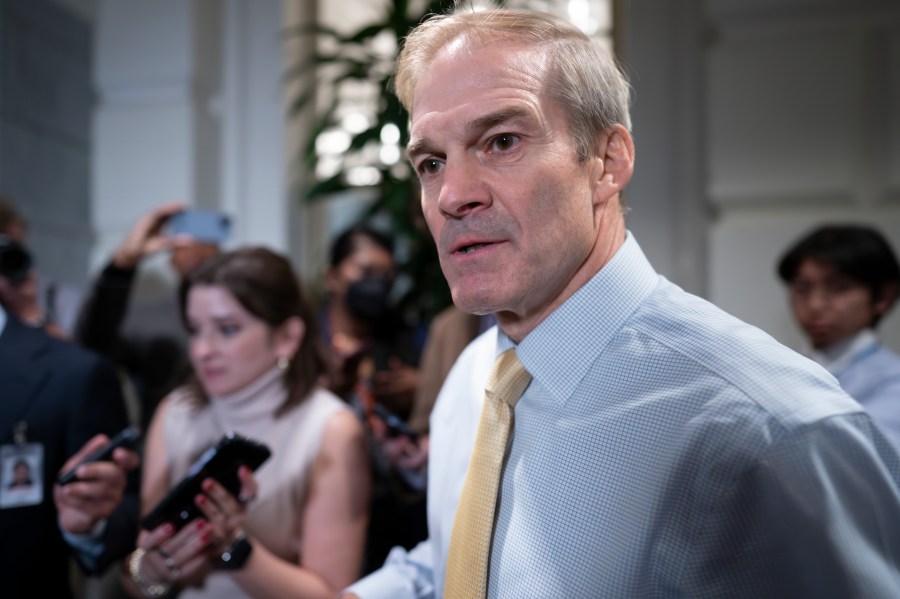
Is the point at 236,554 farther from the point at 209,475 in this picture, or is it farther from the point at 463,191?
the point at 463,191

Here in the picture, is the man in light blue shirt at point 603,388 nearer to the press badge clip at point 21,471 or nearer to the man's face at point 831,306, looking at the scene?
the press badge clip at point 21,471

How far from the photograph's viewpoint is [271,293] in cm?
194

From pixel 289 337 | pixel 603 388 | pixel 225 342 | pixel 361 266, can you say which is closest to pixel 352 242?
pixel 361 266

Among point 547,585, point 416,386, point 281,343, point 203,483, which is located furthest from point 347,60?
point 547,585

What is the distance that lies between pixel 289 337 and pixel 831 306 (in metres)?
1.39

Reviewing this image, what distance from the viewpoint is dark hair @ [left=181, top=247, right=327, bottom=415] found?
1.90 meters

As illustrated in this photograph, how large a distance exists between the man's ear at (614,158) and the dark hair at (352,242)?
2001 mm

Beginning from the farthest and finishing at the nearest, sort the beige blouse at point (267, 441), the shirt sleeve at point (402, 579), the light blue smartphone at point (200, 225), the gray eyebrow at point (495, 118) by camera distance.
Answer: the light blue smartphone at point (200, 225) < the beige blouse at point (267, 441) < the shirt sleeve at point (402, 579) < the gray eyebrow at point (495, 118)

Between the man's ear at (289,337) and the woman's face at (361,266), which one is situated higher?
the woman's face at (361,266)

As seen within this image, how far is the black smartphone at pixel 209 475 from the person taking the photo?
1.43m

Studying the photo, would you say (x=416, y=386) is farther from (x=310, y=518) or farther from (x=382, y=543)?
(x=310, y=518)

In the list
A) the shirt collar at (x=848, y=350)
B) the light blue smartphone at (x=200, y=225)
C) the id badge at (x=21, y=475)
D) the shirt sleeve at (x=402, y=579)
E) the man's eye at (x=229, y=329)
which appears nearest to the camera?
the shirt sleeve at (x=402, y=579)

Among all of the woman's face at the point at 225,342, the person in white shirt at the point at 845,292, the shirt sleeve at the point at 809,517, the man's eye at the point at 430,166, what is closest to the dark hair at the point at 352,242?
the woman's face at the point at 225,342

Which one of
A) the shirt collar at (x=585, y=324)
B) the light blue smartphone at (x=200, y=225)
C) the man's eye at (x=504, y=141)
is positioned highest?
the man's eye at (x=504, y=141)
